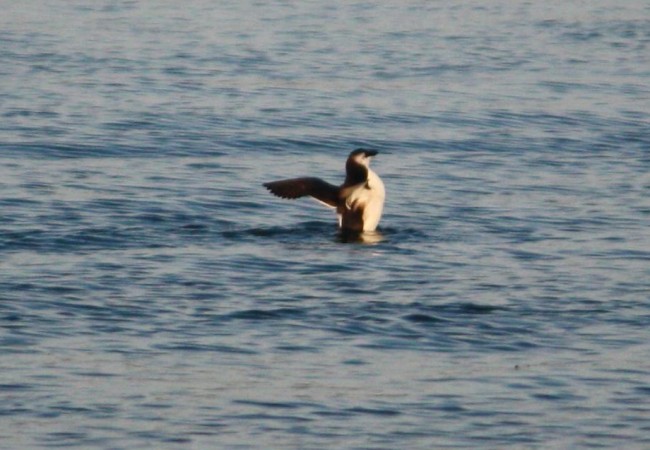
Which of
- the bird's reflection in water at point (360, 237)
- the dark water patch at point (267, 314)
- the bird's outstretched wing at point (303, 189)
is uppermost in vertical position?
the bird's outstretched wing at point (303, 189)

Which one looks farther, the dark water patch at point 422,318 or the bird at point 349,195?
the bird at point 349,195

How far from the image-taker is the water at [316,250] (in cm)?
1108

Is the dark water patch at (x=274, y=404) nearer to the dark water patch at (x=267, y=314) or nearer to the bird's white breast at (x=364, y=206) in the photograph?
the dark water patch at (x=267, y=314)

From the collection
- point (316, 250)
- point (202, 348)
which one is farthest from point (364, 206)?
point (202, 348)

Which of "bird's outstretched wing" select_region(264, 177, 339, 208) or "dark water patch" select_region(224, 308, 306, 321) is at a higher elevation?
"bird's outstretched wing" select_region(264, 177, 339, 208)

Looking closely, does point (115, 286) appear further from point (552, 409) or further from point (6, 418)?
point (552, 409)

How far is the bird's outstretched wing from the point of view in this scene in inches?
692

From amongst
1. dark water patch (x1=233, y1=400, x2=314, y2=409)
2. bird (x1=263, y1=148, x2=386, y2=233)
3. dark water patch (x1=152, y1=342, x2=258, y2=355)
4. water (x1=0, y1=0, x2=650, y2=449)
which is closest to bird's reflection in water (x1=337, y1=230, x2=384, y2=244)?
bird (x1=263, y1=148, x2=386, y2=233)

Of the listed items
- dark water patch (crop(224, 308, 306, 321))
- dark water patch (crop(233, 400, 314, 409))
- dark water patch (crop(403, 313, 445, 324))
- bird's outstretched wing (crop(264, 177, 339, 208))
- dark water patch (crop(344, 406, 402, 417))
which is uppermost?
bird's outstretched wing (crop(264, 177, 339, 208))

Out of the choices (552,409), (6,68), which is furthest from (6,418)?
(6,68)

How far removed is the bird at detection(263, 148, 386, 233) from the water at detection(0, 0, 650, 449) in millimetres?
315

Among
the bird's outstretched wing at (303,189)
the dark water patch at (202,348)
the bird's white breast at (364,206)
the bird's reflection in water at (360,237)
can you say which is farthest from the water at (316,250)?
the bird's outstretched wing at (303,189)

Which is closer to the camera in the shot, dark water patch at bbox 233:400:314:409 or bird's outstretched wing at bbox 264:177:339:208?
dark water patch at bbox 233:400:314:409

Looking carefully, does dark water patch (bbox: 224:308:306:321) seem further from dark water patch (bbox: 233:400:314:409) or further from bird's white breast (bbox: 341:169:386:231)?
bird's white breast (bbox: 341:169:386:231)
